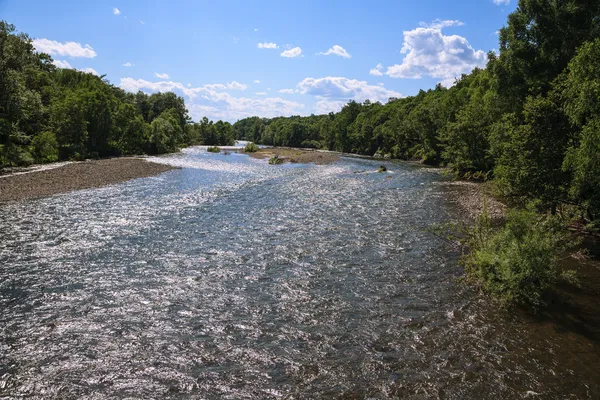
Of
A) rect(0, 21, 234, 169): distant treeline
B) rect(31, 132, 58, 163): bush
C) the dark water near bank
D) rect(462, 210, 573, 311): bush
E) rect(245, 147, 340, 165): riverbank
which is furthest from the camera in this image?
rect(245, 147, 340, 165): riverbank

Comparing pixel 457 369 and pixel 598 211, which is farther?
pixel 598 211

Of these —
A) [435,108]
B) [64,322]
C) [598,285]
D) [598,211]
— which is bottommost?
[64,322]

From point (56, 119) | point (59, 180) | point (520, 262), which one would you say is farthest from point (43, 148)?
point (520, 262)

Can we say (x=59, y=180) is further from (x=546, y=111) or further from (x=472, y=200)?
(x=546, y=111)

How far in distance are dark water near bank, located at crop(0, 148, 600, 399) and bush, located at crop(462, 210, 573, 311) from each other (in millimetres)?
921

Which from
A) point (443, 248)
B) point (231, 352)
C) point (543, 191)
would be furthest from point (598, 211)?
point (231, 352)

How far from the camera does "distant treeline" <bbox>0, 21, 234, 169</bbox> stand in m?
49.5

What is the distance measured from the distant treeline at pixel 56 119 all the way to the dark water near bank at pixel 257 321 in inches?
1361

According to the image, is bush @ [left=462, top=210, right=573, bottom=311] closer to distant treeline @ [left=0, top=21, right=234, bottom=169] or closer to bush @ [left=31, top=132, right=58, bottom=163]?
distant treeline @ [left=0, top=21, right=234, bottom=169]

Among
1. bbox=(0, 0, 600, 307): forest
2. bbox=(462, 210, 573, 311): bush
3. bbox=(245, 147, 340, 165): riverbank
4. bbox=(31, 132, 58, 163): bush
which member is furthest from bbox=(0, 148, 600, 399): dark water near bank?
bbox=(245, 147, 340, 165): riverbank

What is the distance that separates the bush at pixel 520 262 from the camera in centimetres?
1321

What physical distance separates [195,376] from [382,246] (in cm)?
1369

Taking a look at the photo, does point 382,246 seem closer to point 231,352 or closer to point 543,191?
point 543,191

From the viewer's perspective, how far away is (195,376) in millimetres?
9898
